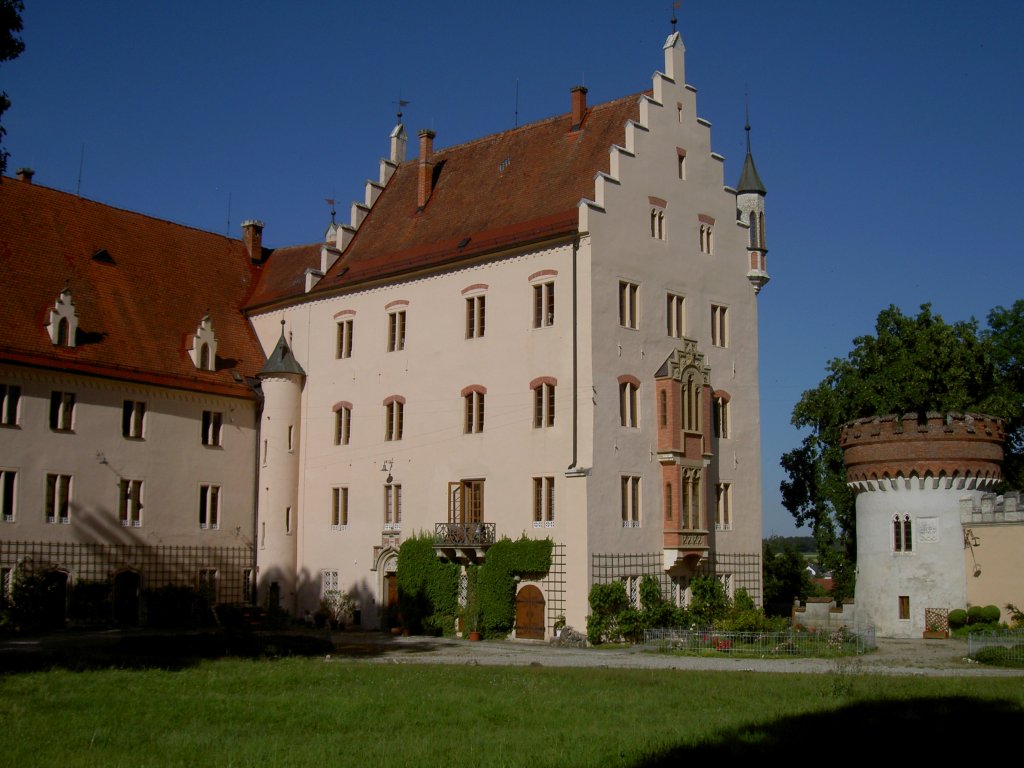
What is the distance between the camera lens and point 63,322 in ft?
132

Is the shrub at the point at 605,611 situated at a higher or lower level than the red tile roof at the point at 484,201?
lower

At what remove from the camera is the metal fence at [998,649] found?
28.0 meters

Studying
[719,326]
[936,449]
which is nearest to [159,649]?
[719,326]

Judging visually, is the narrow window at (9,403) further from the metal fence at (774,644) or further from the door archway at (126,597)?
the metal fence at (774,644)

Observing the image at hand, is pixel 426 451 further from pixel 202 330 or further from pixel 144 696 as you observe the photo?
pixel 144 696

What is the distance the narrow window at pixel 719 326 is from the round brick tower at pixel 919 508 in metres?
5.79

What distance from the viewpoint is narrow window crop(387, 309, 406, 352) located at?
42750 mm

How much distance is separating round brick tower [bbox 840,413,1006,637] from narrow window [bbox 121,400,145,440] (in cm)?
2543

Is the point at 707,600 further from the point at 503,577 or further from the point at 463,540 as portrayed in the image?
the point at 463,540

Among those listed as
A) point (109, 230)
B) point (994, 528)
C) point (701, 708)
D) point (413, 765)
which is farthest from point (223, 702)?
point (109, 230)

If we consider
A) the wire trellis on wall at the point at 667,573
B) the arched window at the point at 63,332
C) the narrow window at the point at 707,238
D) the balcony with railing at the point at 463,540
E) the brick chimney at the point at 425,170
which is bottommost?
the wire trellis on wall at the point at 667,573

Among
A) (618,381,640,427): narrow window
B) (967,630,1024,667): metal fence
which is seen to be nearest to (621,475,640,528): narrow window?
(618,381,640,427): narrow window

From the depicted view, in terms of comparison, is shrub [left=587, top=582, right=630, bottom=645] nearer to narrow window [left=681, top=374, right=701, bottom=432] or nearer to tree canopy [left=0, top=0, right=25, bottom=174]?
narrow window [left=681, top=374, right=701, bottom=432]

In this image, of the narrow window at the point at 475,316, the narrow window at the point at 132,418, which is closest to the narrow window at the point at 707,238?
the narrow window at the point at 475,316
